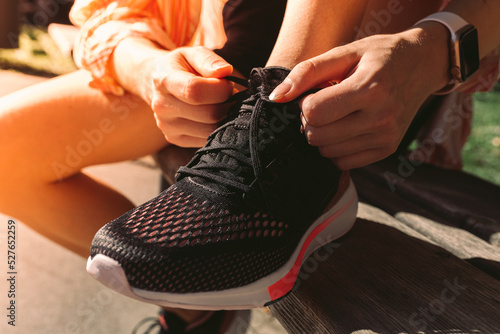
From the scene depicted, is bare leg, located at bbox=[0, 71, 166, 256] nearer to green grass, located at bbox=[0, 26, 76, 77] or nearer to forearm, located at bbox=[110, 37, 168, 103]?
forearm, located at bbox=[110, 37, 168, 103]

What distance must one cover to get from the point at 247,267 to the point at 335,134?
0.74 feet

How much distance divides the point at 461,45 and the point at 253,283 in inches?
19.8

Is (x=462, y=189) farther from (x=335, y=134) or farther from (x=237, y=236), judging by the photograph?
(x=237, y=236)

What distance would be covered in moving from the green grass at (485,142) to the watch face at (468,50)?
1.46 m

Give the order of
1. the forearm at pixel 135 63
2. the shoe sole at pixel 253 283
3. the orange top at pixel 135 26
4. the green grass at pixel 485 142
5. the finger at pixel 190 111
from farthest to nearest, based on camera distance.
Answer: the green grass at pixel 485 142, the orange top at pixel 135 26, the forearm at pixel 135 63, the finger at pixel 190 111, the shoe sole at pixel 253 283

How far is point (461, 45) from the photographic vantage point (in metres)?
0.62

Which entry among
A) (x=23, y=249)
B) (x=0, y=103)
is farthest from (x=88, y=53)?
(x=23, y=249)

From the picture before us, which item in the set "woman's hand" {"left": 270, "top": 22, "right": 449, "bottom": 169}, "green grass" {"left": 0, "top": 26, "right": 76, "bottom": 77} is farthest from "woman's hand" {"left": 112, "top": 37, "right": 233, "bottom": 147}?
"green grass" {"left": 0, "top": 26, "right": 76, "bottom": 77}

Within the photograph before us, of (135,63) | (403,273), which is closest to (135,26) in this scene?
(135,63)

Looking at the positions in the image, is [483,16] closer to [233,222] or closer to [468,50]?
[468,50]

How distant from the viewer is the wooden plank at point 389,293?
0.50 metres

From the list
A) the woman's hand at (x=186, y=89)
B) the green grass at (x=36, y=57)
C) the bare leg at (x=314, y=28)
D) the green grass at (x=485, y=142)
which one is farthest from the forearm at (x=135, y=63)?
the green grass at (x=36, y=57)

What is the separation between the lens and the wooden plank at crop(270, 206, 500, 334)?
0.50m

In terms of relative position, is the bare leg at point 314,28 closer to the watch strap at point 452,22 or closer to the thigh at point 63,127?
the watch strap at point 452,22
